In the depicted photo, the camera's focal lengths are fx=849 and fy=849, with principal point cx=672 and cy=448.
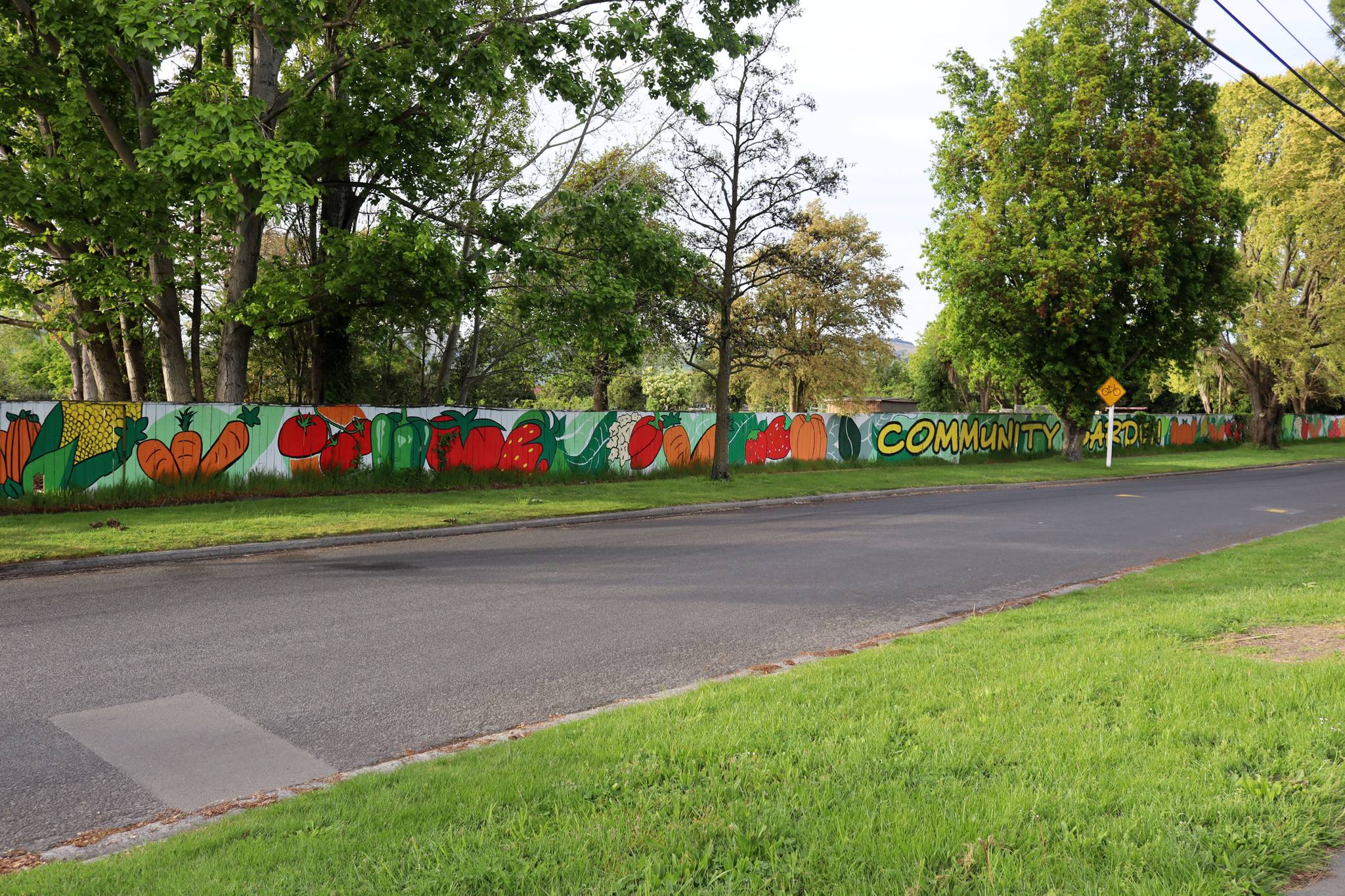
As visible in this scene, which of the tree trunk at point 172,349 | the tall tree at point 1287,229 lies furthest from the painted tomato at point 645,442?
the tall tree at point 1287,229

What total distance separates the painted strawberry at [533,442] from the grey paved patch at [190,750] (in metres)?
14.8

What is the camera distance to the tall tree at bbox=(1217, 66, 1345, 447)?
3744cm

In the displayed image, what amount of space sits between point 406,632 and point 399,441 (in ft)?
40.0

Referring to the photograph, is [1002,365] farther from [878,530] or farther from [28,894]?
[28,894]

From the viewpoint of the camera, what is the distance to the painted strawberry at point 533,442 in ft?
66.1

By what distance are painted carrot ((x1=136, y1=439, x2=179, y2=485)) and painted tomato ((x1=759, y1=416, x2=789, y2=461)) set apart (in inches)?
633

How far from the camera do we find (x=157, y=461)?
49.8 ft

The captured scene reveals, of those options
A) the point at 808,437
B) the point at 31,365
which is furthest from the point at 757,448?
the point at 31,365

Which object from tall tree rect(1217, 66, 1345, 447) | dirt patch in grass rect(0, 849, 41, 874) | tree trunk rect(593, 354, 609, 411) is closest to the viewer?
dirt patch in grass rect(0, 849, 41, 874)

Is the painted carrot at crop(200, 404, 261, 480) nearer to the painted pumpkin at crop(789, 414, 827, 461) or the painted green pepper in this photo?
the painted green pepper

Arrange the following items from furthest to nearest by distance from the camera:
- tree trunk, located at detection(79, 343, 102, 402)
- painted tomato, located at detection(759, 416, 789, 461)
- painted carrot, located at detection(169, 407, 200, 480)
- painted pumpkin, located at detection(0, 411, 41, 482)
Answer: painted tomato, located at detection(759, 416, 789, 461)
tree trunk, located at detection(79, 343, 102, 402)
painted carrot, located at detection(169, 407, 200, 480)
painted pumpkin, located at detection(0, 411, 41, 482)

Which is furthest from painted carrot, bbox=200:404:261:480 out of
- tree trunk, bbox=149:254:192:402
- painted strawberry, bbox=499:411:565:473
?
painted strawberry, bbox=499:411:565:473

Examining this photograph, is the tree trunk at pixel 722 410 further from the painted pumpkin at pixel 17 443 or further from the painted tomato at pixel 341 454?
the painted pumpkin at pixel 17 443

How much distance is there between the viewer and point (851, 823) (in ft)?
10.8
